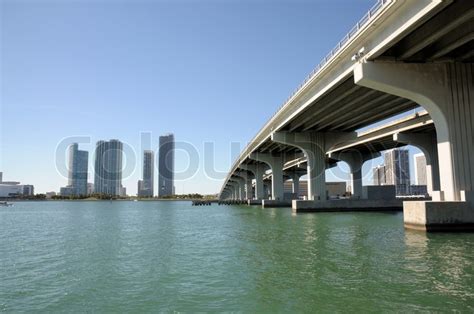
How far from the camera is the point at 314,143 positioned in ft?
187

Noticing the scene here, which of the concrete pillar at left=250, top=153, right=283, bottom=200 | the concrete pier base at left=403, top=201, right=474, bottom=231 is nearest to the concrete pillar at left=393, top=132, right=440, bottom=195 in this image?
the concrete pier base at left=403, top=201, right=474, bottom=231

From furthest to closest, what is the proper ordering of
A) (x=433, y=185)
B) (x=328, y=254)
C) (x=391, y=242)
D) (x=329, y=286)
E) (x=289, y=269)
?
(x=433, y=185) < (x=391, y=242) < (x=328, y=254) < (x=289, y=269) < (x=329, y=286)

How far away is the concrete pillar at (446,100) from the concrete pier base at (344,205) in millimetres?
27580

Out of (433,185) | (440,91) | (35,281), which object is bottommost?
(35,281)

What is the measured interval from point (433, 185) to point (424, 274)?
44.3m

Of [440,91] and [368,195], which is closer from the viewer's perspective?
[440,91]

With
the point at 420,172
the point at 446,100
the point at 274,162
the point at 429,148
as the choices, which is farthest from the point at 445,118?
the point at 420,172

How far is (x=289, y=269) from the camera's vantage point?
13.5 m

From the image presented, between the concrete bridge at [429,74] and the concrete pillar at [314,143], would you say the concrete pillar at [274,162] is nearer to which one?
the concrete pillar at [314,143]

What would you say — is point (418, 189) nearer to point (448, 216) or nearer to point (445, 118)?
point (445, 118)

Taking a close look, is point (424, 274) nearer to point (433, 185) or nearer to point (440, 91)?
point (440, 91)

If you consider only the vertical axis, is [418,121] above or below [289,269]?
above

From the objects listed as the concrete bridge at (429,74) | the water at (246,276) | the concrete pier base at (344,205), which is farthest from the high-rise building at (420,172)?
the water at (246,276)

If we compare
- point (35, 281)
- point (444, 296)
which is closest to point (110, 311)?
point (35, 281)
